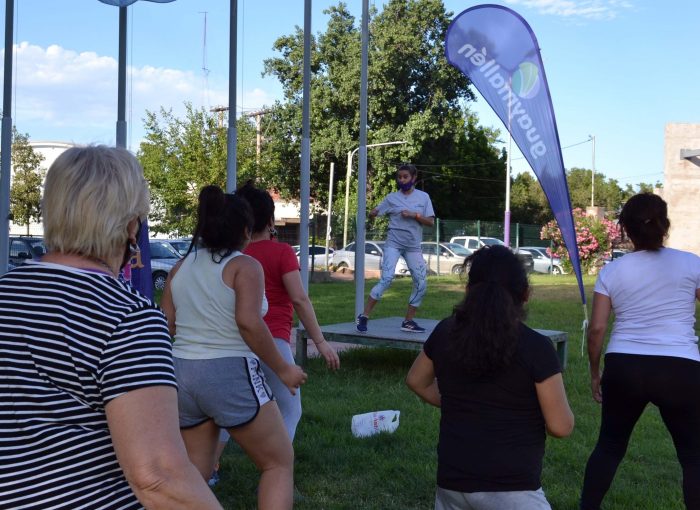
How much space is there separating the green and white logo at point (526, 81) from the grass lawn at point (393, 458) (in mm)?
3134

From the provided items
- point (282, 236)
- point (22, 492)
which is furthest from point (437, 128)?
point (22, 492)

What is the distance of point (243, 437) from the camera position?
360 centimetres

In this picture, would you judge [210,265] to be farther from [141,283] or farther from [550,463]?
[550,463]

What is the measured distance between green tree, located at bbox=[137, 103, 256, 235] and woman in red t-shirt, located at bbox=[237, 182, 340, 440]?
3183 cm

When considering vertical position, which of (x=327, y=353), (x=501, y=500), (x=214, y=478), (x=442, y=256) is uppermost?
(x=327, y=353)

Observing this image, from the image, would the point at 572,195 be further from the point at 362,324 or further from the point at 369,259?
the point at 362,324

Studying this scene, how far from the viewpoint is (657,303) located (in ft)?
13.6

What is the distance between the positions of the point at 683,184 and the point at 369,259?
1931cm

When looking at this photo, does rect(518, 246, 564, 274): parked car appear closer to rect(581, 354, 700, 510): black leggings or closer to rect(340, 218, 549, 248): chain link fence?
rect(340, 218, 549, 248): chain link fence

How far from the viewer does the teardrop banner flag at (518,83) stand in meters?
7.60

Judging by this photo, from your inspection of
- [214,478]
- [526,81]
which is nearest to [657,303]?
[214,478]

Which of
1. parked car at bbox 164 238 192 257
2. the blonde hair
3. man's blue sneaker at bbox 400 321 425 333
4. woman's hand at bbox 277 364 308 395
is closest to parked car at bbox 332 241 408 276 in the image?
parked car at bbox 164 238 192 257

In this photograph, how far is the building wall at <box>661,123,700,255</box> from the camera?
49.1 feet

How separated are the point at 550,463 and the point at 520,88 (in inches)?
144
